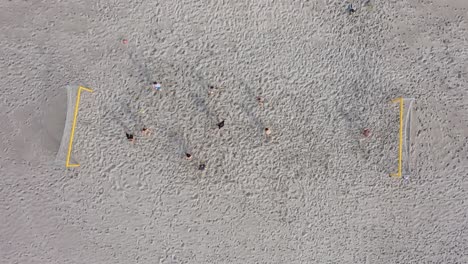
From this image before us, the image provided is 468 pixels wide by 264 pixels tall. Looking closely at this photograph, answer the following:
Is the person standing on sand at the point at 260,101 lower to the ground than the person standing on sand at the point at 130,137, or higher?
higher

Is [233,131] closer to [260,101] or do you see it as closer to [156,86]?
[260,101]

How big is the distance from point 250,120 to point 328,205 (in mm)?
1476

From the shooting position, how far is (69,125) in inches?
153

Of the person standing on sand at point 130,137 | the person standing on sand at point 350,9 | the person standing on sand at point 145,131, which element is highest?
the person standing on sand at point 350,9

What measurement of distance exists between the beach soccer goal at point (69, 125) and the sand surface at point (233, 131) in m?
0.07

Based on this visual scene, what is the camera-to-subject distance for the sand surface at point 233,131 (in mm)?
3918

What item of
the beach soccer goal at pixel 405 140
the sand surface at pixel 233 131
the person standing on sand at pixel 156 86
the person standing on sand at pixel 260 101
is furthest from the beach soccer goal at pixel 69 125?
the beach soccer goal at pixel 405 140

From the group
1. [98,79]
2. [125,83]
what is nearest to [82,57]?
[98,79]

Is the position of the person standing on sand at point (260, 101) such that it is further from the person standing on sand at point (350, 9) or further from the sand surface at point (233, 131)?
the person standing on sand at point (350, 9)

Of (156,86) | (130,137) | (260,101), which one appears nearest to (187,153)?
(130,137)

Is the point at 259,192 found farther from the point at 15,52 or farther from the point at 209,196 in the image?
the point at 15,52

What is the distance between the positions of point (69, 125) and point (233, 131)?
2019mm

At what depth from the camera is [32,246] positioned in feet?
13.0

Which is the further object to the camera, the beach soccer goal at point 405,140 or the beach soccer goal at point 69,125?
the beach soccer goal at point 405,140
